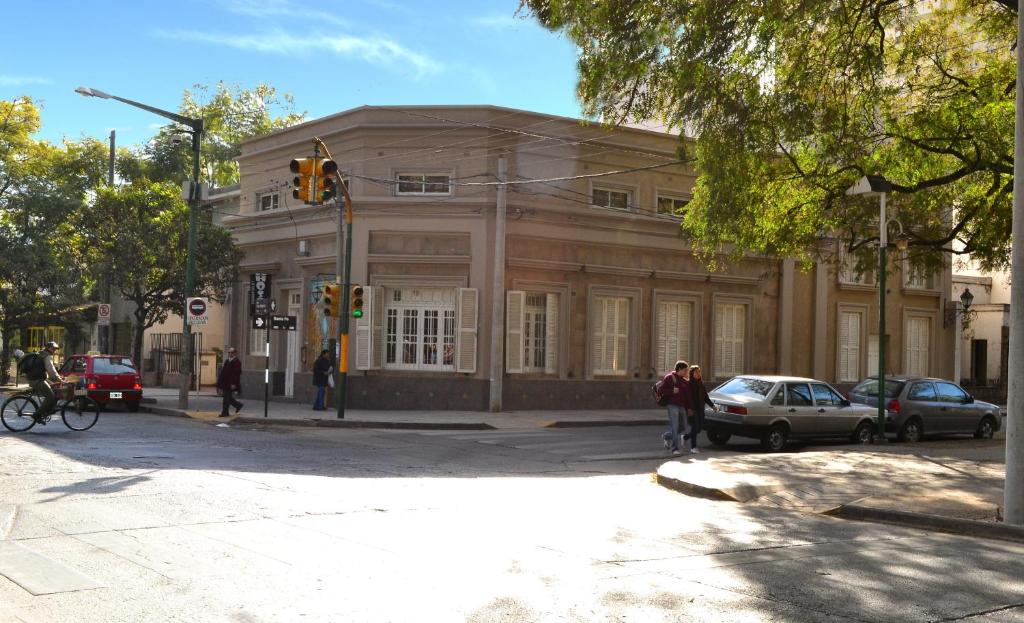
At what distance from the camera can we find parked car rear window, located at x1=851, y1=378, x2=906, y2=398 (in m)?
21.1

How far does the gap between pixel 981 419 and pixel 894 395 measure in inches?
110

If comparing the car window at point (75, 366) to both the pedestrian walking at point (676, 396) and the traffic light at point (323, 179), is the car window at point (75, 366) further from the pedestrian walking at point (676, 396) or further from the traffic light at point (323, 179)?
the pedestrian walking at point (676, 396)

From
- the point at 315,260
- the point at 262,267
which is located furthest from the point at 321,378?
the point at 262,267

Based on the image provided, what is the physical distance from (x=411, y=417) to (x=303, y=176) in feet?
22.9

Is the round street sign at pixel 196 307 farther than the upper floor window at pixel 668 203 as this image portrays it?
No

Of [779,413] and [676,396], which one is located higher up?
[676,396]

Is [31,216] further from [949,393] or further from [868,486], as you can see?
[868,486]

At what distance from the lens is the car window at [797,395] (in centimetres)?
1897

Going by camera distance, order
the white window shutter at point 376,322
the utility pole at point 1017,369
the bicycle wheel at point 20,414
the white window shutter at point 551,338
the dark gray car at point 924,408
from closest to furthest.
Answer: the utility pole at point 1017,369 → the bicycle wheel at point 20,414 → the dark gray car at point 924,408 → the white window shutter at point 376,322 → the white window shutter at point 551,338

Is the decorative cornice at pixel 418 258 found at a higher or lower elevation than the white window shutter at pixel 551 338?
higher

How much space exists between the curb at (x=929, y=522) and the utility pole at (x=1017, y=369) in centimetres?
19

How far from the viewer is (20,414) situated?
17.9 metres

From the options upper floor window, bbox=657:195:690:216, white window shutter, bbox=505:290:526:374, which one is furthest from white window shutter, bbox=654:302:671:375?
white window shutter, bbox=505:290:526:374

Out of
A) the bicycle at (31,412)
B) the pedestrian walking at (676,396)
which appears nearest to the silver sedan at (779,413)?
the pedestrian walking at (676,396)
